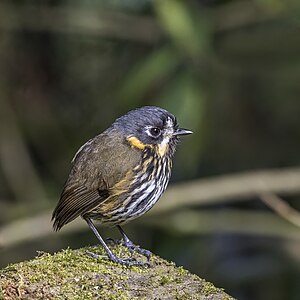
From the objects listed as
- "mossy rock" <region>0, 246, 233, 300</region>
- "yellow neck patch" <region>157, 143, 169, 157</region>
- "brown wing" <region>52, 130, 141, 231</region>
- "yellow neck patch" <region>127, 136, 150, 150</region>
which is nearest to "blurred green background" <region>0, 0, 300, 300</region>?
"yellow neck patch" <region>157, 143, 169, 157</region>

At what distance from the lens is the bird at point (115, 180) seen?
16.8 ft

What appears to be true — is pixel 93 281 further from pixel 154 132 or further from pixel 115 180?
pixel 154 132

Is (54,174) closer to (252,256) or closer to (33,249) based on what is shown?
(33,249)

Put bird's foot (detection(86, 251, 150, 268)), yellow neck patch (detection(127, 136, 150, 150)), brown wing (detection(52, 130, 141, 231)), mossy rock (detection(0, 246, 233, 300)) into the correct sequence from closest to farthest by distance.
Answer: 1. mossy rock (detection(0, 246, 233, 300))
2. bird's foot (detection(86, 251, 150, 268))
3. brown wing (detection(52, 130, 141, 231))
4. yellow neck patch (detection(127, 136, 150, 150))

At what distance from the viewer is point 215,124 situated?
26.8 ft

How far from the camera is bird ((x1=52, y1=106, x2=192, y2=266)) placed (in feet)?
16.8

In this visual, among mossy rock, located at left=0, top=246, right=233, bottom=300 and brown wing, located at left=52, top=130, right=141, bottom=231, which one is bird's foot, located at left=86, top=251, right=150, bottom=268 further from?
brown wing, located at left=52, top=130, right=141, bottom=231

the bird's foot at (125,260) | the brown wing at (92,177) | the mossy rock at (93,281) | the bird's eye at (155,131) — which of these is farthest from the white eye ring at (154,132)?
the mossy rock at (93,281)

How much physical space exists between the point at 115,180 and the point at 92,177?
0.12 metres

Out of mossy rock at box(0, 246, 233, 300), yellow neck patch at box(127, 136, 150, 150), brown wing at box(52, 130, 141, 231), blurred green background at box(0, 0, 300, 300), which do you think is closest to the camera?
mossy rock at box(0, 246, 233, 300)

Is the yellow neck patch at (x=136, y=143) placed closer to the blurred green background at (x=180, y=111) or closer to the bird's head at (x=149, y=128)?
the bird's head at (x=149, y=128)

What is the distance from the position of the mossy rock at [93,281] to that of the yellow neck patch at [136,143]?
1.15 meters

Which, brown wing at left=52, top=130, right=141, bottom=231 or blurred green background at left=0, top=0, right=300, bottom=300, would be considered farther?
blurred green background at left=0, top=0, right=300, bottom=300

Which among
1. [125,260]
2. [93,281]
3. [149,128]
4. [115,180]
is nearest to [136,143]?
[149,128]
